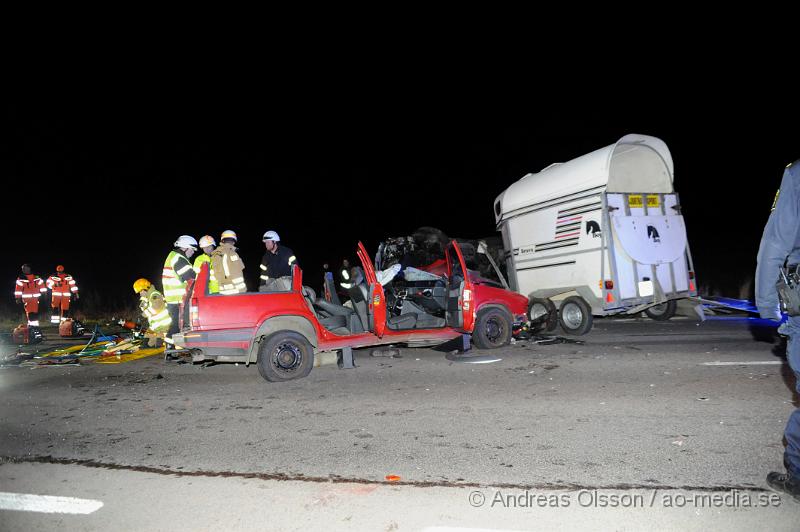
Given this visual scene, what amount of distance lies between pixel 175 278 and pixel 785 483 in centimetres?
809

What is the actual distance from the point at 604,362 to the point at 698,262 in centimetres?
2697

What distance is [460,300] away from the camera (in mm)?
8430

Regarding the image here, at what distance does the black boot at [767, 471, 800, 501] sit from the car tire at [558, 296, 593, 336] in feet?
23.1

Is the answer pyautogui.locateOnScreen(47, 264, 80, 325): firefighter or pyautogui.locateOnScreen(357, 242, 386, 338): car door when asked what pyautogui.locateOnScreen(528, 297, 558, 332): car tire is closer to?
pyautogui.locateOnScreen(357, 242, 386, 338): car door

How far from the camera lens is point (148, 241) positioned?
51469 mm

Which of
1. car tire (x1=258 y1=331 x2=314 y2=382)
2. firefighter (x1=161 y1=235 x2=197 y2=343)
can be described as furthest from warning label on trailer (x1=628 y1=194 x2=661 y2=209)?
firefighter (x1=161 y1=235 x2=197 y2=343)

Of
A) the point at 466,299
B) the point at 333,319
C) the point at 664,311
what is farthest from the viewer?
the point at 664,311

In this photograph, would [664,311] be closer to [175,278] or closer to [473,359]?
[473,359]

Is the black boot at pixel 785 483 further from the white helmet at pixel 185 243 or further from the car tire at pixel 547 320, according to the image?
the white helmet at pixel 185 243

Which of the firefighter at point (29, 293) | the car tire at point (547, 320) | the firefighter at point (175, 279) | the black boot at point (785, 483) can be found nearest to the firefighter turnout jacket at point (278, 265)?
the firefighter at point (175, 279)

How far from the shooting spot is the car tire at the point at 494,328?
29.5 ft

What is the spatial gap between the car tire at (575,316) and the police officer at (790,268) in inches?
278

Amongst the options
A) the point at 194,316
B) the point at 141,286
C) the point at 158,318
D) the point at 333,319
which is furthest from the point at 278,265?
the point at 141,286

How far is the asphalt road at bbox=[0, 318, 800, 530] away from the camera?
3342mm
